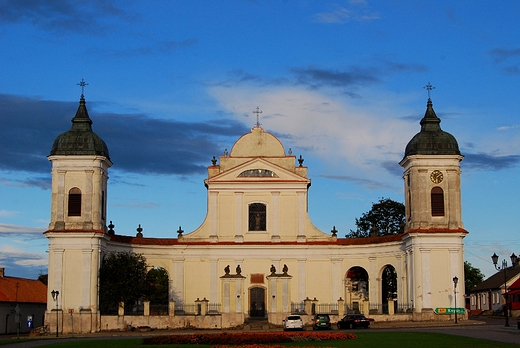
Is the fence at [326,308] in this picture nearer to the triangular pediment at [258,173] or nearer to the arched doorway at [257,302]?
the arched doorway at [257,302]

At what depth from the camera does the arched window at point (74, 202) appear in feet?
198

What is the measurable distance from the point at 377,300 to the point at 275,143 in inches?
599

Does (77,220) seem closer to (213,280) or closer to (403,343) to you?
(213,280)

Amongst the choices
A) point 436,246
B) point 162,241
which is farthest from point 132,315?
point 436,246

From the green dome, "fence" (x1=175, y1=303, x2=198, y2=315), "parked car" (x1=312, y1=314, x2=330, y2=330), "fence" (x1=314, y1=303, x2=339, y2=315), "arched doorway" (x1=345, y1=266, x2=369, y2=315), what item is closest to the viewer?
"parked car" (x1=312, y1=314, x2=330, y2=330)

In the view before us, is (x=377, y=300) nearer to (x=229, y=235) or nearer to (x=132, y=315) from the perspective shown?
(x=229, y=235)

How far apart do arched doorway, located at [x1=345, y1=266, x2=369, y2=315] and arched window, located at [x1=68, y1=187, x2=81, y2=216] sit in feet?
78.2

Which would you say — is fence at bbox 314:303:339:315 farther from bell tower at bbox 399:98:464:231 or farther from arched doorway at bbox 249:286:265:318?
bell tower at bbox 399:98:464:231

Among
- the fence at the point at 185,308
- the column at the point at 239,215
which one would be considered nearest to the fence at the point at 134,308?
the fence at the point at 185,308

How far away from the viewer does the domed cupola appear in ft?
199

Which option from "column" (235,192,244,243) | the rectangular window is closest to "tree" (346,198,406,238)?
"column" (235,192,244,243)

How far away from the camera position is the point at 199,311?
61.8 meters

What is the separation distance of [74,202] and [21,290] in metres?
15.2

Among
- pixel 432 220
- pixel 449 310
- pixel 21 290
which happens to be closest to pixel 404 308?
pixel 449 310
